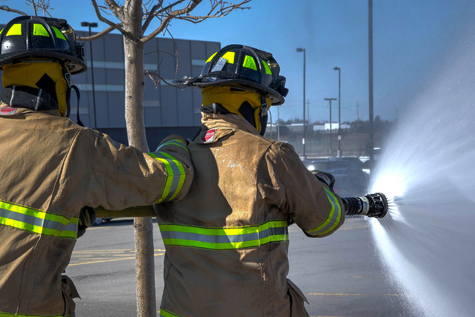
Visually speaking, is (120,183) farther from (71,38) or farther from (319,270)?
(319,270)

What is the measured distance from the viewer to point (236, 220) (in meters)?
1.89

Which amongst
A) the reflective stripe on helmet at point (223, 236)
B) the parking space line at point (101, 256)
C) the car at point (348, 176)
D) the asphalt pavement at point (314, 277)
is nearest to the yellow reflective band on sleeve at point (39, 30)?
the reflective stripe on helmet at point (223, 236)

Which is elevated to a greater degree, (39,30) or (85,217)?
(39,30)

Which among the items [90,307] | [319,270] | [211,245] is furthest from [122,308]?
[211,245]

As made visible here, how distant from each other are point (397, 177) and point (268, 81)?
146 cm

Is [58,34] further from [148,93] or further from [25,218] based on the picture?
[148,93]

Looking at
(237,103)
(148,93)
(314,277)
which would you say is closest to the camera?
(237,103)

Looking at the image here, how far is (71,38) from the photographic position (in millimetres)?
2174

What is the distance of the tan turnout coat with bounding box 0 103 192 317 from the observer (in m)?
1.68

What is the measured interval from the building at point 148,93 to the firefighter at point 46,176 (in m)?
25.0

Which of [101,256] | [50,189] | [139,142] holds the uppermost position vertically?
[139,142]

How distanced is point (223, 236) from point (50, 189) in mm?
747

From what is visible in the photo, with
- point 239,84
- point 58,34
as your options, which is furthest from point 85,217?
point 239,84

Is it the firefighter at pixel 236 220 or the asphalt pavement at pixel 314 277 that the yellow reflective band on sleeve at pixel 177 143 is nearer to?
the firefighter at pixel 236 220
